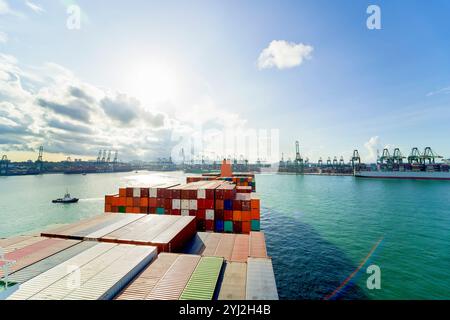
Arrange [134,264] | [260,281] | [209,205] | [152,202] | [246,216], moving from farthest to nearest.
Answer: [152,202] < [209,205] < [246,216] < [134,264] < [260,281]

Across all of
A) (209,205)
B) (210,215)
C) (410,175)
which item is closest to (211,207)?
(209,205)

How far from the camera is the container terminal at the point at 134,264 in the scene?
378 inches

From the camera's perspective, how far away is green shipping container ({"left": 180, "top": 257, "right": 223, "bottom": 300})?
9.85 meters

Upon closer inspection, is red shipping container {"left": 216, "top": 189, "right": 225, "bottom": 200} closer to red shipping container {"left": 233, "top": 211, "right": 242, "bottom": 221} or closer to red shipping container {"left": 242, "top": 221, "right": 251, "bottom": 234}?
red shipping container {"left": 233, "top": 211, "right": 242, "bottom": 221}

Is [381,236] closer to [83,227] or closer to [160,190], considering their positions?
[160,190]

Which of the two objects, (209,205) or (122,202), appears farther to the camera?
(122,202)

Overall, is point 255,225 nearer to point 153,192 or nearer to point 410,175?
point 153,192

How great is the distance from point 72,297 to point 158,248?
6498 millimetres

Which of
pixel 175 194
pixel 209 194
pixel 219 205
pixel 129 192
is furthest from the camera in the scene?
pixel 129 192

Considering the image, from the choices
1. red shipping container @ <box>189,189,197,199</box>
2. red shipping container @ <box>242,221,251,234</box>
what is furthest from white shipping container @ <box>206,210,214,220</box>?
red shipping container @ <box>242,221,251,234</box>

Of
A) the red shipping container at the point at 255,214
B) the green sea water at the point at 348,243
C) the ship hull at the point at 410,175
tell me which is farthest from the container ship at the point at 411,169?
the red shipping container at the point at 255,214

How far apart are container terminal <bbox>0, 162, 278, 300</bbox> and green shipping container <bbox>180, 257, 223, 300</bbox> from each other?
0.05m

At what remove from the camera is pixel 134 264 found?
38.1 feet

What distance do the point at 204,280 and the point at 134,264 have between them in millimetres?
4599
